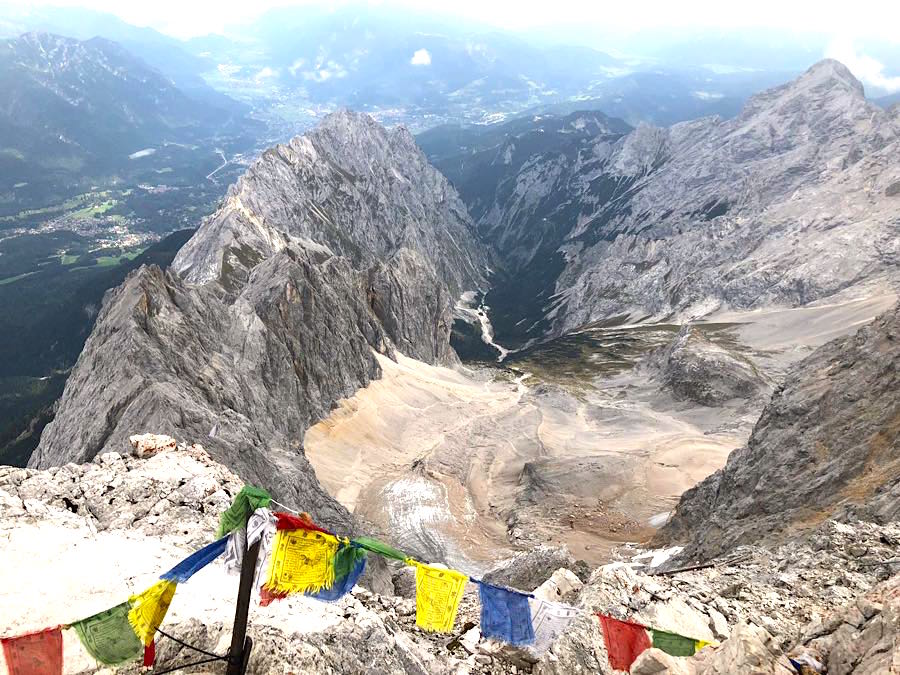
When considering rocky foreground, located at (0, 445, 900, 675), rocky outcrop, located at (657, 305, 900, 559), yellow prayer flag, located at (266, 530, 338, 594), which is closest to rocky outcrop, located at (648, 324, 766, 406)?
rocky outcrop, located at (657, 305, 900, 559)

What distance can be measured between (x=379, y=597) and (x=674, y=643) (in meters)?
9.58

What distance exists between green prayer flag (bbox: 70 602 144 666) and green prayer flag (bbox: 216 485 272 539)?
2616 mm

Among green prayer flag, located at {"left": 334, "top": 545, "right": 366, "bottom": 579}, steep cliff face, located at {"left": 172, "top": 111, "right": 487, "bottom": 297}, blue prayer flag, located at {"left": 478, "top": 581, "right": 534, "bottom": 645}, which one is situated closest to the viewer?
green prayer flag, located at {"left": 334, "top": 545, "right": 366, "bottom": 579}

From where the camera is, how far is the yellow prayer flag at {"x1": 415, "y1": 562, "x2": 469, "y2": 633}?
13.6 meters

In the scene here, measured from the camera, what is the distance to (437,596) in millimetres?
13719

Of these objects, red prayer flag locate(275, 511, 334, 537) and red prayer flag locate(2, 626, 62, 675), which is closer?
red prayer flag locate(2, 626, 62, 675)

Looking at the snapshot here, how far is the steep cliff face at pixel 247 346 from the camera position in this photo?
1503 inches

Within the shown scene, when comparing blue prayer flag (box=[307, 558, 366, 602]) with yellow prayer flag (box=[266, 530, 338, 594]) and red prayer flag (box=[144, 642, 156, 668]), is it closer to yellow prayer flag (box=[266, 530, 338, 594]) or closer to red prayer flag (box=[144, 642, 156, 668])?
yellow prayer flag (box=[266, 530, 338, 594])

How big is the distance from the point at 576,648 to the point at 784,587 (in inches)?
345

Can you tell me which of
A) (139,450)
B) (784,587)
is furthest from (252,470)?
(784,587)

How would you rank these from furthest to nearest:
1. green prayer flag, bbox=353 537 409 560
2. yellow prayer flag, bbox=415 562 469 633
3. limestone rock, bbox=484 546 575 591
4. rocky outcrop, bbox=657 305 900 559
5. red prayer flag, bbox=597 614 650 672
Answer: limestone rock, bbox=484 546 575 591 → rocky outcrop, bbox=657 305 900 559 → red prayer flag, bbox=597 614 650 672 → yellow prayer flag, bbox=415 562 469 633 → green prayer flag, bbox=353 537 409 560

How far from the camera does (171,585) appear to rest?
39.5ft

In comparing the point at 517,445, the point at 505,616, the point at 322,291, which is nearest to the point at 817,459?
the point at 505,616

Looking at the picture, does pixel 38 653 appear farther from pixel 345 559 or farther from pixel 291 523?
pixel 345 559
